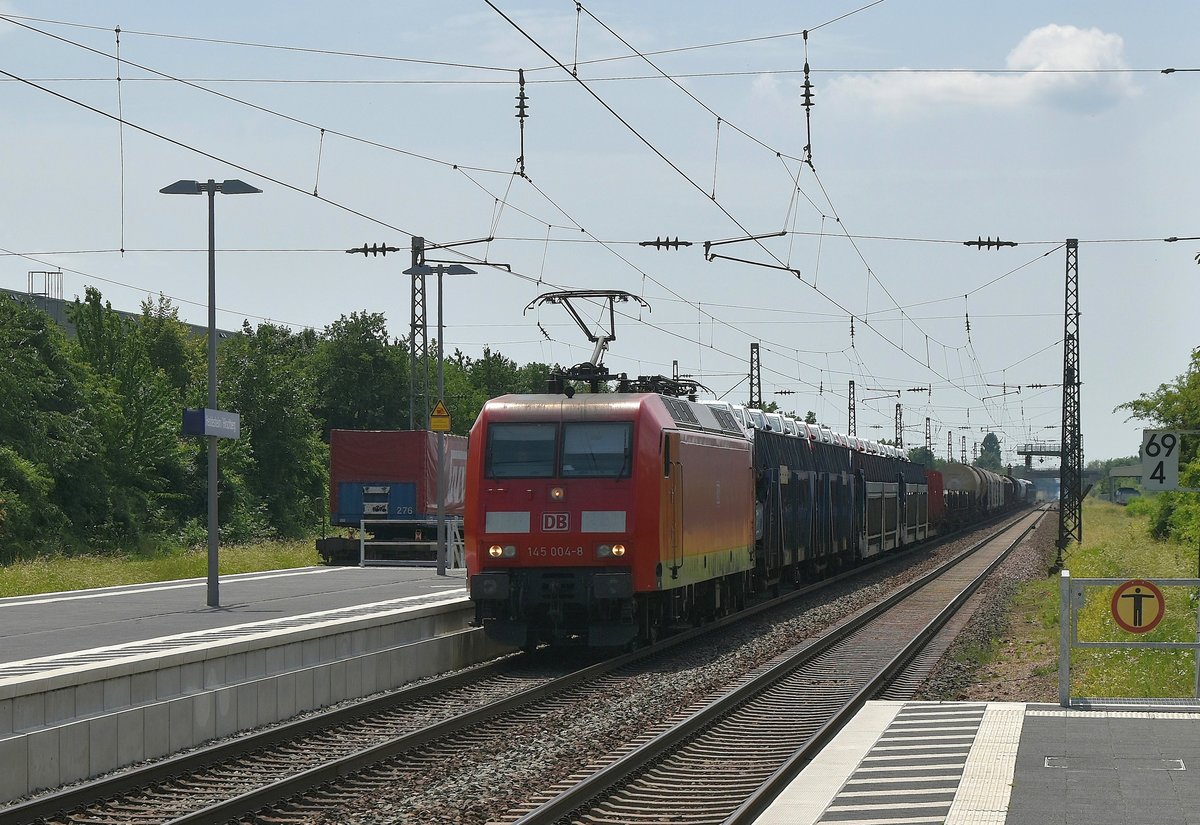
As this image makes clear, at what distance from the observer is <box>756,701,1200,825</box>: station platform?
344 inches

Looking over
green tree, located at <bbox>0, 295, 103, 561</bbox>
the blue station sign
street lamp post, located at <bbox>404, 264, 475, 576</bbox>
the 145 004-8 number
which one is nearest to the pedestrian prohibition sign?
the 145 004-8 number

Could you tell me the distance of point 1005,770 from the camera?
32.6 ft

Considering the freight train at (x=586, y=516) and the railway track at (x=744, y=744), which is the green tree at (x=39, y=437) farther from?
the railway track at (x=744, y=744)

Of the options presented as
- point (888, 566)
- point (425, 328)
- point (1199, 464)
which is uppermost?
point (425, 328)

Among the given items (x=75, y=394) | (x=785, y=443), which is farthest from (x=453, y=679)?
(x=75, y=394)

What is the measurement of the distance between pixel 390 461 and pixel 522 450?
1701cm

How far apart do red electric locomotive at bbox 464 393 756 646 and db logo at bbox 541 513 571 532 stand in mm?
12

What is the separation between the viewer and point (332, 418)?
7600 centimetres

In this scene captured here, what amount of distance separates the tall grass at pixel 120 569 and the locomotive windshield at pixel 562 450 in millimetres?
9380

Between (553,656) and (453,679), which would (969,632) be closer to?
(553,656)

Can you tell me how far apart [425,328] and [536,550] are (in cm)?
1989

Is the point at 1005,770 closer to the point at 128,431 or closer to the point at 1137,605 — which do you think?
the point at 1137,605

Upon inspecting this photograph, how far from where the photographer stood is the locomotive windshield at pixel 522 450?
1919 cm

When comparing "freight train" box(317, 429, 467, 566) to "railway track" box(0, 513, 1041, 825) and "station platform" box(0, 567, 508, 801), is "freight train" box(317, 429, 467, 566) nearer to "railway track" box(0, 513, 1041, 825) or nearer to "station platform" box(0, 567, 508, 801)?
"station platform" box(0, 567, 508, 801)
